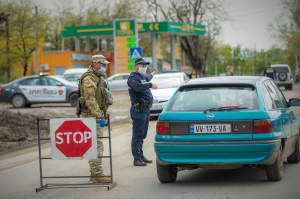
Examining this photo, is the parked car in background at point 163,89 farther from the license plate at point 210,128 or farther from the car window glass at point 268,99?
the license plate at point 210,128

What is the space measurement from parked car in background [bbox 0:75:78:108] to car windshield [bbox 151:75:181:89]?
9130mm

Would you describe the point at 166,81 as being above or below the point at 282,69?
above

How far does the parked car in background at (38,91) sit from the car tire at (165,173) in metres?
22.2

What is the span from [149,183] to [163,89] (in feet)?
41.3

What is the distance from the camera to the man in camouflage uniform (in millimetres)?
9258

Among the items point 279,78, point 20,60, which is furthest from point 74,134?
point 20,60

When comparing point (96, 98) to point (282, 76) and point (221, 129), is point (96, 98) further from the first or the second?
point (282, 76)

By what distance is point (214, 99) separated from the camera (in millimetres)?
8711

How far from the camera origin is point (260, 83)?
29.9 ft

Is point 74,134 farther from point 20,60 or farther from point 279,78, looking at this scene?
point 20,60

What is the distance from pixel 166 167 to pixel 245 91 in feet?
4.82

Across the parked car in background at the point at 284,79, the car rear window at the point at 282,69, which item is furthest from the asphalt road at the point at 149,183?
the car rear window at the point at 282,69

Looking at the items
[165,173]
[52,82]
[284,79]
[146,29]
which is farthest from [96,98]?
[146,29]

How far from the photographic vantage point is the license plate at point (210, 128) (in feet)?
27.4
